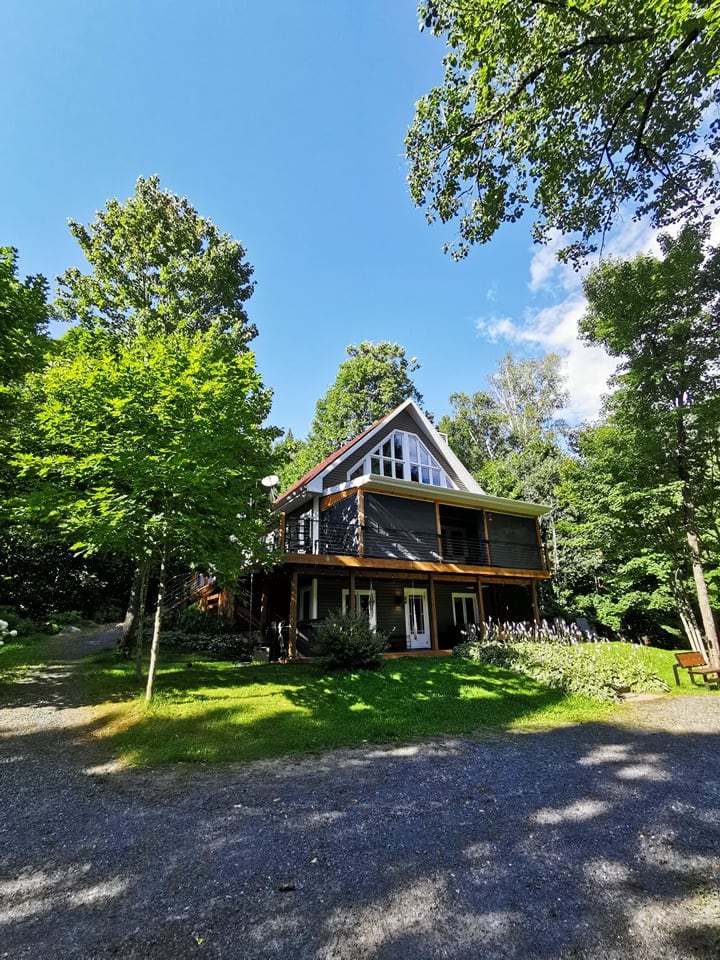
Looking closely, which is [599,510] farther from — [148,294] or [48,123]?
[48,123]

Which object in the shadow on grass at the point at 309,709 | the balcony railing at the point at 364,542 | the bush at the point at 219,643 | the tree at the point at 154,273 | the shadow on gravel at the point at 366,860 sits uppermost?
the tree at the point at 154,273

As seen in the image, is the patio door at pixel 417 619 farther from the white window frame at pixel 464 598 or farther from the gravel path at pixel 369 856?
the gravel path at pixel 369 856

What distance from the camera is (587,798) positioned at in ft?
15.8

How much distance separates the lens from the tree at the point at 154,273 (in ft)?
53.5

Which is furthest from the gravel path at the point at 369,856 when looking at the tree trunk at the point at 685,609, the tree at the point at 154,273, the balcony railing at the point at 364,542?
A: the tree at the point at 154,273

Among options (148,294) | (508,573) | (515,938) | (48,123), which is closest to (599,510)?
(508,573)

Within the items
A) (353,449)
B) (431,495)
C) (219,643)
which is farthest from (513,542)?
(219,643)

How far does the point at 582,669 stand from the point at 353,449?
11144 mm

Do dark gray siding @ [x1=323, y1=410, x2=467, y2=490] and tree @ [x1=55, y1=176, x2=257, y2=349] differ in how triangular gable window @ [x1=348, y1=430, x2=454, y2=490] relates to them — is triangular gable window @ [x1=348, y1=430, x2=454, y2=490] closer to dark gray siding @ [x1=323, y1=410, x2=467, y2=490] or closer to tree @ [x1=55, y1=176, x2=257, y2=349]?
dark gray siding @ [x1=323, y1=410, x2=467, y2=490]

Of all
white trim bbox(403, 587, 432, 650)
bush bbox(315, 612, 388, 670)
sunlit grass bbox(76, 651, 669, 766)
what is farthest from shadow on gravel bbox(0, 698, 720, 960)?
white trim bbox(403, 587, 432, 650)

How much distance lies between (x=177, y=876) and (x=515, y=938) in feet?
8.06

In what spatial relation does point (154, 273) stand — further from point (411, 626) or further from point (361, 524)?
point (411, 626)

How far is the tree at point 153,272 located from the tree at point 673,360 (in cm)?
1436

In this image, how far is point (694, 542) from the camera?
42.7ft
